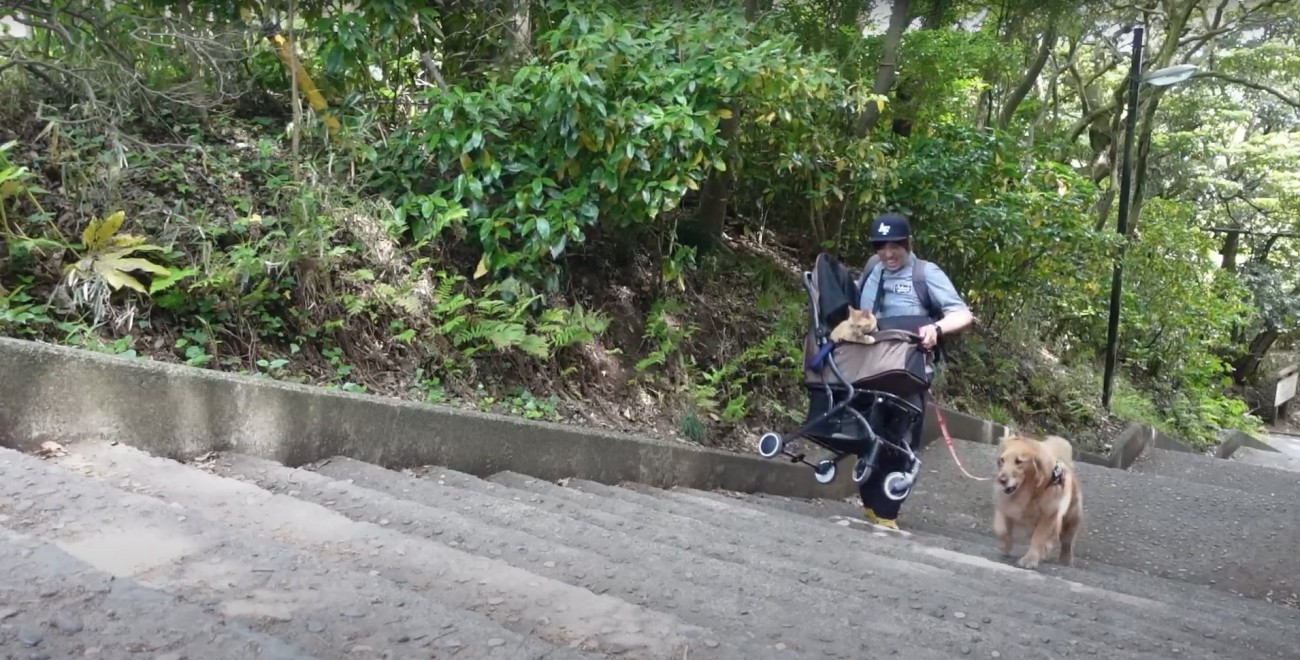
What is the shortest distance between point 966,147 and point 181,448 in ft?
25.9

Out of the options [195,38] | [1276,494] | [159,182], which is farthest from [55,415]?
[1276,494]

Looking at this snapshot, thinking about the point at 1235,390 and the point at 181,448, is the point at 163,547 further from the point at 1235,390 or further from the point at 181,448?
the point at 1235,390

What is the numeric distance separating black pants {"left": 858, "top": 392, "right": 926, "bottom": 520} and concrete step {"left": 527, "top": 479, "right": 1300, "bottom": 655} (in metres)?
0.43

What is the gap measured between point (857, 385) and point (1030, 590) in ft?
5.66

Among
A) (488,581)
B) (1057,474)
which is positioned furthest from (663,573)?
(1057,474)

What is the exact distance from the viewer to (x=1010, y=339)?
1414 cm

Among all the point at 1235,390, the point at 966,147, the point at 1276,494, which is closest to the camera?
the point at 1276,494

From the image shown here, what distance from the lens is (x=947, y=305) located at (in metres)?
5.79

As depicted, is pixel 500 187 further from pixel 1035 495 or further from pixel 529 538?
pixel 1035 495

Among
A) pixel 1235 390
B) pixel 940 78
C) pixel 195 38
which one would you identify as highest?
pixel 940 78

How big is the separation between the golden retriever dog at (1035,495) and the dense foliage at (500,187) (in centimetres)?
254

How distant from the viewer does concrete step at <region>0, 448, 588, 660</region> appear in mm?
2268

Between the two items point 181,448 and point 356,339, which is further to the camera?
point 356,339

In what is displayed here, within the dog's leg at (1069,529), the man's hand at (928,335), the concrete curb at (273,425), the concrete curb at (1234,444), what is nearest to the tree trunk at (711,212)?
the concrete curb at (273,425)
